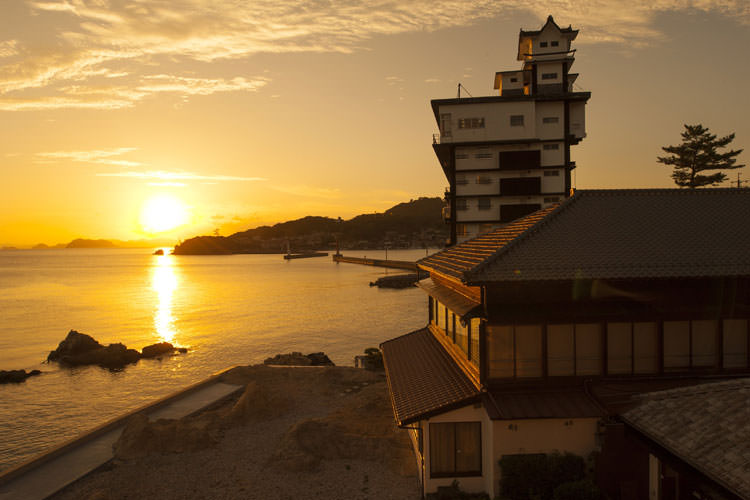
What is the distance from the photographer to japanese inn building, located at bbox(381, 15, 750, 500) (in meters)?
13.2

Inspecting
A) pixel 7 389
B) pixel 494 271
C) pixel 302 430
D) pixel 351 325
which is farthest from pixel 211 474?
pixel 351 325

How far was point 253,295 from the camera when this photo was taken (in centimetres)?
11144

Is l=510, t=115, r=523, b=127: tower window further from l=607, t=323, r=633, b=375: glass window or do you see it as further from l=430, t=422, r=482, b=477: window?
l=430, t=422, r=482, b=477: window

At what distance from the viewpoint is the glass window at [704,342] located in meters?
15.0

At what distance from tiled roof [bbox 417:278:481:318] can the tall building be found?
2976 cm

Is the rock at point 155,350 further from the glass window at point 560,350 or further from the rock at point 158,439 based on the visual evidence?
the glass window at point 560,350

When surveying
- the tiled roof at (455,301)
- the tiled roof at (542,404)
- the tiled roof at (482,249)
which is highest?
the tiled roof at (482,249)

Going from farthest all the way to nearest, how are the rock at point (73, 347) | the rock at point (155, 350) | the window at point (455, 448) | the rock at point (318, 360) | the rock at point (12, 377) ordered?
the rock at point (155, 350)
the rock at point (73, 347)
the rock at point (12, 377)
the rock at point (318, 360)
the window at point (455, 448)

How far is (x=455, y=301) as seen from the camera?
58.5 ft

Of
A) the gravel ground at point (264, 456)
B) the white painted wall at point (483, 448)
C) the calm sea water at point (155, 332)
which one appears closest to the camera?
the white painted wall at point (483, 448)

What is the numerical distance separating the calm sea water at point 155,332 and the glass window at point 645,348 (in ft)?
98.1

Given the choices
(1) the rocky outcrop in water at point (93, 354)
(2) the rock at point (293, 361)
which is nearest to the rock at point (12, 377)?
(1) the rocky outcrop in water at point (93, 354)

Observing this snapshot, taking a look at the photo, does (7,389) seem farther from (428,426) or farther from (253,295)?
(253,295)

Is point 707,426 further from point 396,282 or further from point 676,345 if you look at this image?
point 396,282
